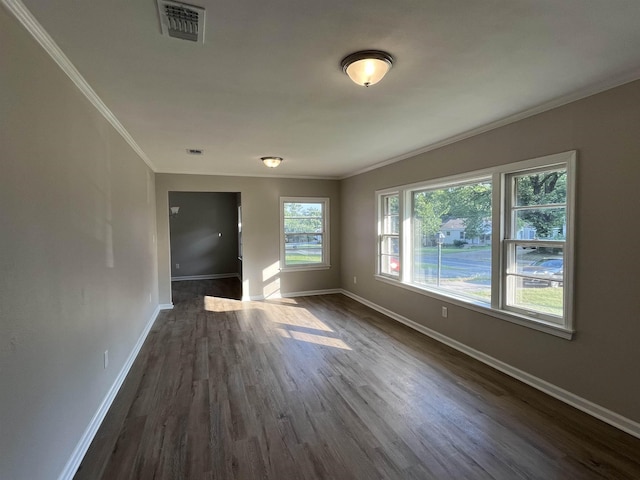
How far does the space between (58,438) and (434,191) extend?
14.0 ft

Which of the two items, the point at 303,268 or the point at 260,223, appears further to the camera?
the point at 303,268

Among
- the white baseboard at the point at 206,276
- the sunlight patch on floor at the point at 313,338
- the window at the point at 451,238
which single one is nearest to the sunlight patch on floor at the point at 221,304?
the sunlight patch on floor at the point at 313,338

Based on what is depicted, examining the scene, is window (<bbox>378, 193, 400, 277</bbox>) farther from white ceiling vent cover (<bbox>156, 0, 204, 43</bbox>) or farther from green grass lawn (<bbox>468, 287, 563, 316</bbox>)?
white ceiling vent cover (<bbox>156, 0, 204, 43</bbox>)

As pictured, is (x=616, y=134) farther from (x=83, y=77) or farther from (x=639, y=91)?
(x=83, y=77)

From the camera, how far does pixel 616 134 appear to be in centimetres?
236

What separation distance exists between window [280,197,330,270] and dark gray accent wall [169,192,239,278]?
306cm

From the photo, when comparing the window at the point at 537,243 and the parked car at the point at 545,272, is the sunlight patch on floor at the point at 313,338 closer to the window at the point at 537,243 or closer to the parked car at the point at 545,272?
the window at the point at 537,243

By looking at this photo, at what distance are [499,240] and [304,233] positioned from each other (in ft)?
13.3

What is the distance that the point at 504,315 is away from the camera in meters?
3.21

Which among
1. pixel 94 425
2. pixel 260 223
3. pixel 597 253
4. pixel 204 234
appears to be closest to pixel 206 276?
pixel 204 234

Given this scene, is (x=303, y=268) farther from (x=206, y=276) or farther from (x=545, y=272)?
(x=545, y=272)

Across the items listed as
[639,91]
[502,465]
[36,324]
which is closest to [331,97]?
[639,91]

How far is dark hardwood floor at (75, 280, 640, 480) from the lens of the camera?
199cm

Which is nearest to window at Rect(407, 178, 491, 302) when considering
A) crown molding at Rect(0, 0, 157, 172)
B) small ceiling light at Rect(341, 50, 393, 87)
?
small ceiling light at Rect(341, 50, 393, 87)
